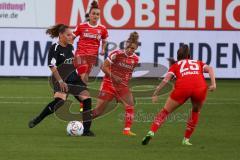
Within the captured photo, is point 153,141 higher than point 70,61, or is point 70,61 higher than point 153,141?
point 70,61

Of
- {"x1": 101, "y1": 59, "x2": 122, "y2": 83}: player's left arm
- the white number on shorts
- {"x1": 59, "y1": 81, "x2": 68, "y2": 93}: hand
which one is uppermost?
the white number on shorts

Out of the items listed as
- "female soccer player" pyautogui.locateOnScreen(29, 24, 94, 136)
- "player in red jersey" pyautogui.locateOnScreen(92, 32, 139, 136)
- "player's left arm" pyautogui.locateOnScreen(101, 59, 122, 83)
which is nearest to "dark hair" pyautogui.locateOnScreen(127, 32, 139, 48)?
"player in red jersey" pyautogui.locateOnScreen(92, 32, 139, 136)

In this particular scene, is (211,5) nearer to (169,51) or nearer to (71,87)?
(169,51)

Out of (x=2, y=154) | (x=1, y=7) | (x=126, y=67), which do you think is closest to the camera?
(x=2, y=154)

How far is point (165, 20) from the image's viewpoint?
88.0ft

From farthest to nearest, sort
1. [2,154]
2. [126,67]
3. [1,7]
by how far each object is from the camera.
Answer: [1,7], [126,67], [2,154]

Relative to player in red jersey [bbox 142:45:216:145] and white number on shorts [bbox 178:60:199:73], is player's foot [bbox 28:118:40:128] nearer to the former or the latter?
player in red jersey [bbox 142:45:216:145]

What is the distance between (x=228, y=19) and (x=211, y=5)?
68 cm

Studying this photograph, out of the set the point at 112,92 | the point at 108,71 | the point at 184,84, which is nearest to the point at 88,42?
the point at 112,92

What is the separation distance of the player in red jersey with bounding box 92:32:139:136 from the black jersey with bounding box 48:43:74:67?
2.54 ft

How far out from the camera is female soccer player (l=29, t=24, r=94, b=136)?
15.6m

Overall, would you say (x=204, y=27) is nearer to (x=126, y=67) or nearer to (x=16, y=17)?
(x=16, y=17)

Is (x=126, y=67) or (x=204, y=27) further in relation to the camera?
(x=204, y=27)

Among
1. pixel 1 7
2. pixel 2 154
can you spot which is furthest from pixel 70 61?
pixel 1 7
